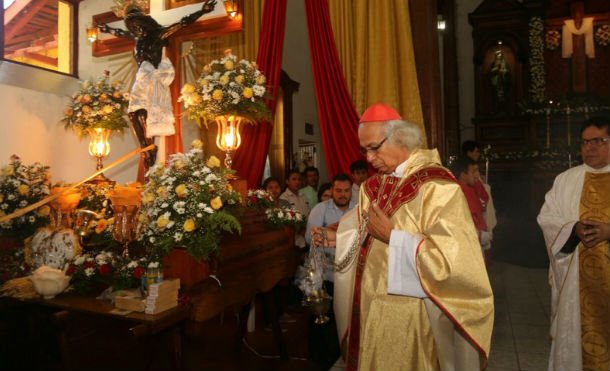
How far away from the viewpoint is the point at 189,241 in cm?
290

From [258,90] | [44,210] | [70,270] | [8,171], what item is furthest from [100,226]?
[258,90]

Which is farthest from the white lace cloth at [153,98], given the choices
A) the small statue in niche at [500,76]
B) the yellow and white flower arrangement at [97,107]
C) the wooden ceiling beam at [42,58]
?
the small statue in niche at [500,76]

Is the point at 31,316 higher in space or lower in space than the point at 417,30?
lower

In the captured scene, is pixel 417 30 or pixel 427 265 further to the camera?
pixel 417 30

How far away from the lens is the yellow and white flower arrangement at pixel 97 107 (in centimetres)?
484

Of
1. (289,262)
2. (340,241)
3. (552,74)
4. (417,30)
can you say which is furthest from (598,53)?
(340,241)

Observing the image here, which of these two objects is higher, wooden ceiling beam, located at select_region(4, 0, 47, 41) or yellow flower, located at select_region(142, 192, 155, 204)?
wooden ceiling beam, located at select_region(4, 0, 47, 41)

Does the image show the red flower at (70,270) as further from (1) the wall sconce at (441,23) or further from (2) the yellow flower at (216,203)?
(1) the wall sconce at (441,23)

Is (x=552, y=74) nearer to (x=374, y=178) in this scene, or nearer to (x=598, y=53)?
(x=598, y=53)

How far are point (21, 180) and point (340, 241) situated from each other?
3330 millimetres

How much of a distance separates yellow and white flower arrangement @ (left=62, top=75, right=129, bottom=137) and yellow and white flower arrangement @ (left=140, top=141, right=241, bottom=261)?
2056mm

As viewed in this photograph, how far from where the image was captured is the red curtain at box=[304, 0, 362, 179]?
13.7ft

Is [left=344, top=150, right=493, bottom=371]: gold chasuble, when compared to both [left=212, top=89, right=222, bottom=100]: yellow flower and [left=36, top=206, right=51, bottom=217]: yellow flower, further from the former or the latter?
[left=36, top=206, right=51, bottom=217]: yellow flower

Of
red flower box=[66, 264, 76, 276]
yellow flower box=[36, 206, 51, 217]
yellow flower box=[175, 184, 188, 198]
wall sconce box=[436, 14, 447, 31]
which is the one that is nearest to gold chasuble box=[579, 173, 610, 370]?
yellow flower box=[175, 184, 188, 198]
